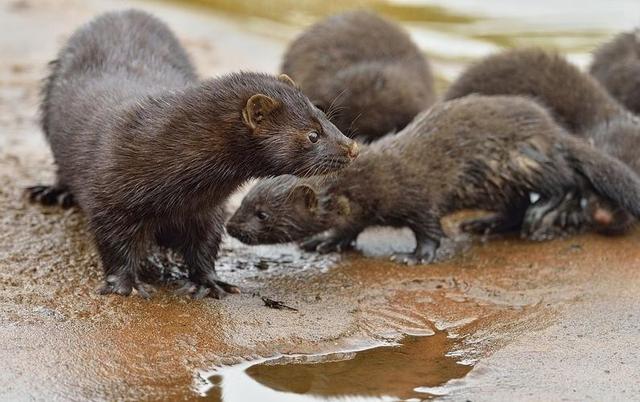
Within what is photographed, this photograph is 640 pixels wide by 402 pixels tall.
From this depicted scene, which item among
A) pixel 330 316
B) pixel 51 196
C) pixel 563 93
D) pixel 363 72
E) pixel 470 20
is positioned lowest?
pixel 51 196

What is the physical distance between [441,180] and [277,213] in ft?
4.46

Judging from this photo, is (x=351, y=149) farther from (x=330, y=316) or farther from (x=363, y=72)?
(x=363, y=72)

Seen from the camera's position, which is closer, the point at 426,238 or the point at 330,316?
the point at 330,316

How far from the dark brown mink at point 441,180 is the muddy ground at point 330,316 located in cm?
27

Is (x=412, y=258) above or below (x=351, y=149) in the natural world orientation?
below

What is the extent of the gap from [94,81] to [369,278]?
236cm

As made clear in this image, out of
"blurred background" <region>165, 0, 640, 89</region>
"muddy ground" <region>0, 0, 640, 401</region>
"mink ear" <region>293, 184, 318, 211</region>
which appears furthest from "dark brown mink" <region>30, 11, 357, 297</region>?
"blurred background" <region>165, 0, 640, 89</region>

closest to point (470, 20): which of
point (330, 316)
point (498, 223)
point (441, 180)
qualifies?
point (498, 223)

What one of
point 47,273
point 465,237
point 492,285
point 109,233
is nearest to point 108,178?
point 109,233

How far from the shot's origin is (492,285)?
294 inches

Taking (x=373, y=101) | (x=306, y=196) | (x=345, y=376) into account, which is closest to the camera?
(x=345, y=376)

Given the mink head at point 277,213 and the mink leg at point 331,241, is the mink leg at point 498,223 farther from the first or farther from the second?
the mink head at point 277,213

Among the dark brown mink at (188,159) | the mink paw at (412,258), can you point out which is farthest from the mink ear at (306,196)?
the dark brown mink at (188,159)

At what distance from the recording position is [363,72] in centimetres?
1045
